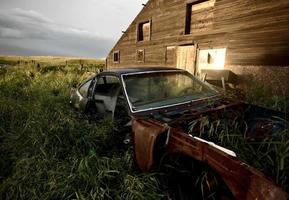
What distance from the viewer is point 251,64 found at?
982 cm

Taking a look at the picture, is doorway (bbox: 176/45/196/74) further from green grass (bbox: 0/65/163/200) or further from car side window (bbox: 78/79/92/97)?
green grass (bbox: 0/65/163/200)

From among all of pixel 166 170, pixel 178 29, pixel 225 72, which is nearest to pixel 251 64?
pixel 225 72

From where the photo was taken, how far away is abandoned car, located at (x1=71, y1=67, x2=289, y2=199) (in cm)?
203

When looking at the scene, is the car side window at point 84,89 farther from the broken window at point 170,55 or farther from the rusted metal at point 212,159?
the broken window at point 170,55

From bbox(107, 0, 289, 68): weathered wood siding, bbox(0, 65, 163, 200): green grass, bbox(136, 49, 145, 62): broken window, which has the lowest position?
bbox(0, 65, 163, 200): green grass

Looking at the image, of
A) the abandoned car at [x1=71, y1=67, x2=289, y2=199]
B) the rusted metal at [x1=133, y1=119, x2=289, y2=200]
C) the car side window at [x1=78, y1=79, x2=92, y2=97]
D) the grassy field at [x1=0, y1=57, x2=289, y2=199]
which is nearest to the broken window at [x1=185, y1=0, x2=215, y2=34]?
the car side window at [x1=78, y1=79, x2=92, y2=97]

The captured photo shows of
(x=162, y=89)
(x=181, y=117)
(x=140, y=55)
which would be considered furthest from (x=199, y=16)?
(x=181, y=117)

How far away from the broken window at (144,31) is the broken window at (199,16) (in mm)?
3534

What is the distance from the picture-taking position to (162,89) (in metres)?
4.45

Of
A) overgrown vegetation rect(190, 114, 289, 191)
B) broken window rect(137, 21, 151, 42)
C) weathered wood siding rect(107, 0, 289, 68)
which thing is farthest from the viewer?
broken window rect(137, 21, 151, 42)

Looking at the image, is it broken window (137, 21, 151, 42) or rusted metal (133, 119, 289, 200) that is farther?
broken window (137, 21, 151, 42)

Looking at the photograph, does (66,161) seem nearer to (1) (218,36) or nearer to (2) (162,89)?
(2) (162,89)

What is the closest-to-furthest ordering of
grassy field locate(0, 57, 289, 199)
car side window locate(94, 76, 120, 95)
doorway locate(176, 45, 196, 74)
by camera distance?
grassy field locate(0, 57, 289, 199)
car side window locate(94, 76, 120, 95)
doorway locate(176, 45, 196, 74)

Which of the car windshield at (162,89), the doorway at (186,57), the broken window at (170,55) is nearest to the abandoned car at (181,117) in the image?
the car windshield at (162,89)
